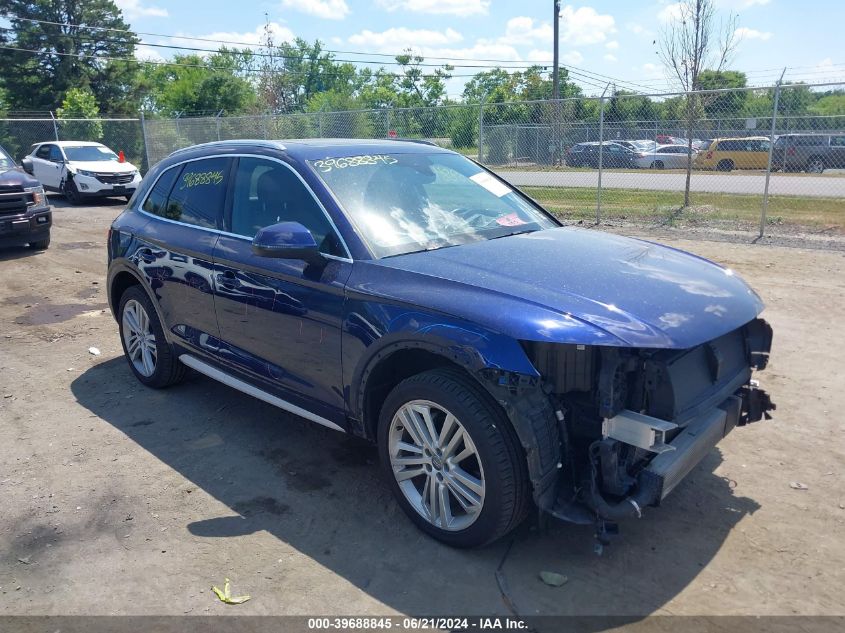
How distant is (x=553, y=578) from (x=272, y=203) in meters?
2.62

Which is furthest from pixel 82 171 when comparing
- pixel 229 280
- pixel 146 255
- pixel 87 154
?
pixel 229 280

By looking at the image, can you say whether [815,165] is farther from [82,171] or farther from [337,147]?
[82,171]

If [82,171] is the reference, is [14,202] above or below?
below

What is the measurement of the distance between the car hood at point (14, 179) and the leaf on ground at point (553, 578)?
34.7ft

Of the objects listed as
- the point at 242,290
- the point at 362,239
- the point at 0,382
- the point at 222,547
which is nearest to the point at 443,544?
the point at 222,547

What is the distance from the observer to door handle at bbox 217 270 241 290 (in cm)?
423

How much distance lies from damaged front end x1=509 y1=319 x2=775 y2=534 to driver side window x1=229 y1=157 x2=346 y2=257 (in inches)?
54.7

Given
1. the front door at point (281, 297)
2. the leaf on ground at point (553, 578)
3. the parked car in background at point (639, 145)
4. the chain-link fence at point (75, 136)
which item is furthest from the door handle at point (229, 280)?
the chain-link fence at point (75, 136)

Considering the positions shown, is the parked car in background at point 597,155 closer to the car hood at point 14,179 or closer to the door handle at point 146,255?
the car hood at point 14,179

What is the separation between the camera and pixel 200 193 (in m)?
4.79

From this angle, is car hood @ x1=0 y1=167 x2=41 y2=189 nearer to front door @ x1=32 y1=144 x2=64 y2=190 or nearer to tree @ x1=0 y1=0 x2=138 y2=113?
front door @ x1=32 y1=144 x2=64 y2=190

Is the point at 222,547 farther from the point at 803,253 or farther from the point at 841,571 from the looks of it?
the point at 803,253

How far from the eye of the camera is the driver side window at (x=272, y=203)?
3822 mm

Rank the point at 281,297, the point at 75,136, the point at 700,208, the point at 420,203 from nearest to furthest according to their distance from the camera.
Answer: the point at 281,297 → the point at 420,203 → the point at 700,208 → the point at 75,136
